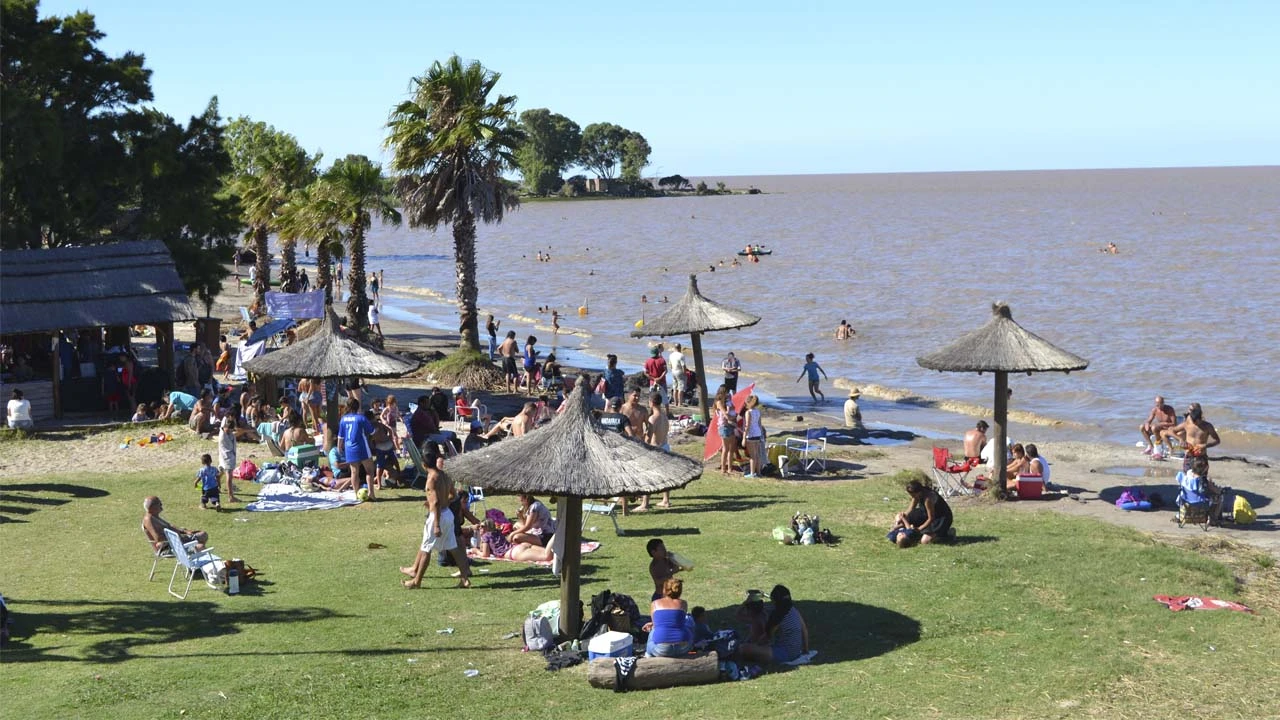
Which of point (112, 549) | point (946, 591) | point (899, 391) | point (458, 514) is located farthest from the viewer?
point (899, 391)

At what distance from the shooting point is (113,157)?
27328 millimetres

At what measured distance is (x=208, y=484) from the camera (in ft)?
52.7

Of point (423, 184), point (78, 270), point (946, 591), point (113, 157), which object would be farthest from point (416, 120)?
point (946, 591)

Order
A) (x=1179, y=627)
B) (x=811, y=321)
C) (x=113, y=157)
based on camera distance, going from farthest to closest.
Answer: (x=811, y=321), (x=113, y=157), (x=1179, y=627)

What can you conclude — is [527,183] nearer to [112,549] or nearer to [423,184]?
[423,184]

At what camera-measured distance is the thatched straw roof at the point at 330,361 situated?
17.7 meters

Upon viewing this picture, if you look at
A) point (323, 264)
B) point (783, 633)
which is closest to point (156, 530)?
point (783, 633)

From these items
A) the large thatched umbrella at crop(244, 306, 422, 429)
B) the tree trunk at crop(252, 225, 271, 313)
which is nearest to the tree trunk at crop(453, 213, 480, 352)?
the large thatched umbrella at crop(244, 306, 422, 429)

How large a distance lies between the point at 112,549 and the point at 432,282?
→ 52347mm

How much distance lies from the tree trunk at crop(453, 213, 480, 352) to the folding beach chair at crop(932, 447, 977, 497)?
13.1m

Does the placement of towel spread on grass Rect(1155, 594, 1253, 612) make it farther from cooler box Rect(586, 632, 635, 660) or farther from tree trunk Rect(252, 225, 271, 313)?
tree trunk Rect(252, 225, 271, 313)

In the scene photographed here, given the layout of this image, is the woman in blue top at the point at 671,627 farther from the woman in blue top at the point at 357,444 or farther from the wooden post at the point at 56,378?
the wooden post at the point at 56,378

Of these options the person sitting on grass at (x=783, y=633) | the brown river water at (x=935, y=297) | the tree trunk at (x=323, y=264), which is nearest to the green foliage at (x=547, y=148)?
the brown river water at (x=935, y=297)

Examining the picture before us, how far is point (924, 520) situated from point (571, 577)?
513cm
